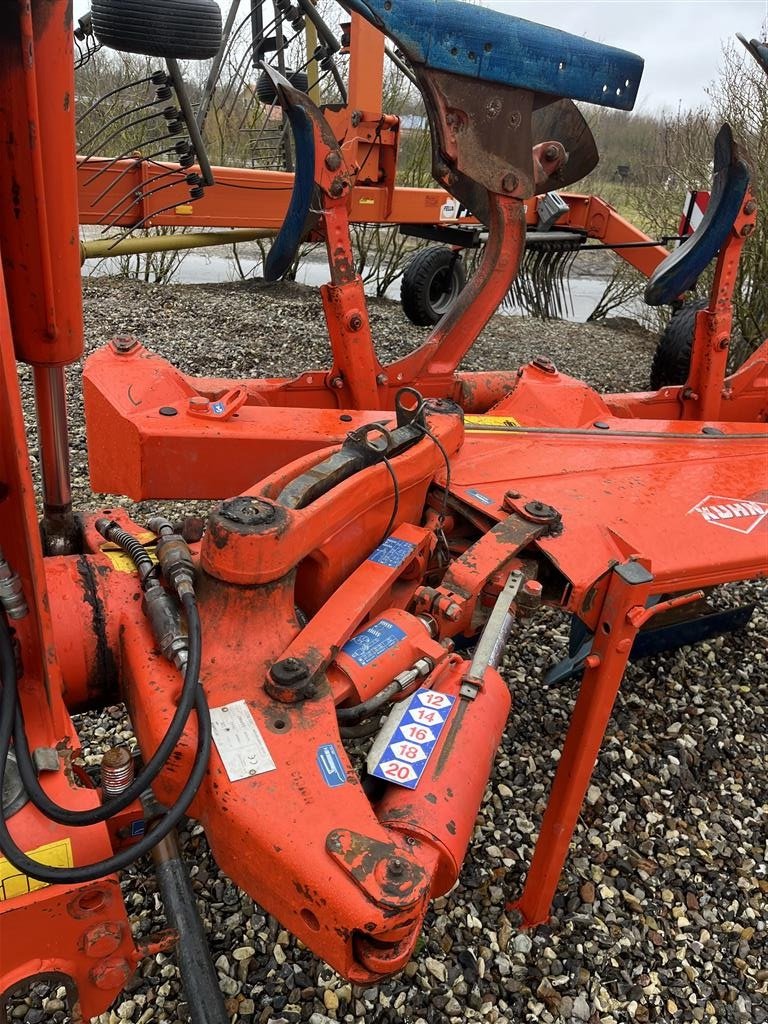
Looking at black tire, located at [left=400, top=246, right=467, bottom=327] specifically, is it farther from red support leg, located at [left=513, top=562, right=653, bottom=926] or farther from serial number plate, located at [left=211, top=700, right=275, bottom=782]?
serial number plate, located at [left=211, top=700, right=275, bottom=782]

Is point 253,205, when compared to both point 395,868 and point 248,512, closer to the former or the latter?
point 248,512

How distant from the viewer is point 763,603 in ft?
13.3

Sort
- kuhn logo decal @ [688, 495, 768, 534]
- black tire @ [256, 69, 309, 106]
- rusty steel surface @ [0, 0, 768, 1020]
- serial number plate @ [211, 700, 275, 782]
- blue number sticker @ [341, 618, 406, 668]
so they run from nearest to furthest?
rusty steel surface @ [0, 0, 768, 1020], serial number plate @ [211, 700, 275, 782], blue number sticker @ [341, 618, 406, 668], kuhn logo decal @ [688, 495, 768, 534], black tire @ [256, 69, 309, 106]

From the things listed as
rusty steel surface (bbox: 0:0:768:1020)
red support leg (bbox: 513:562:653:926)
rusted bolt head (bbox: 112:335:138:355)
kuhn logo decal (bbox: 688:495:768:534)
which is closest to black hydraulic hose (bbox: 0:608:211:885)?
rusty steel surface (bbox: 0:0:768:1020)

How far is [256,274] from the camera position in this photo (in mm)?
11906

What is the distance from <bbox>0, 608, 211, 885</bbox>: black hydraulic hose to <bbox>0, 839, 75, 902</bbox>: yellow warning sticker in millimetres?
38

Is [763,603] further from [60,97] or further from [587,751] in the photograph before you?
[60,97]

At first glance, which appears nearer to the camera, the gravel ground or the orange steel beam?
the gravel ground

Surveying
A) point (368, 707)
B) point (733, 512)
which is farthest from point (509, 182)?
point (368, 707)

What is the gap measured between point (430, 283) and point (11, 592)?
258 inches

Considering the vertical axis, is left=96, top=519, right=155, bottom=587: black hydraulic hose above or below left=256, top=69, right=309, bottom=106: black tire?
below

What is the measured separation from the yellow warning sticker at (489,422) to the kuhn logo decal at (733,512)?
0.73 m

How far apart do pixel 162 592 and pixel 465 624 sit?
0.79 meters

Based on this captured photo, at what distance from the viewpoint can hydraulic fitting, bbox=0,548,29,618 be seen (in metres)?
1.26
